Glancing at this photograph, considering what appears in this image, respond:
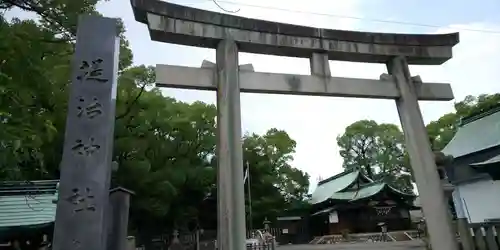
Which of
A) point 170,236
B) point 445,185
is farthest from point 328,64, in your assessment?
point 170,236

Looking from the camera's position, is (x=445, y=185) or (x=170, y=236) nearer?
(x=445, y=185)

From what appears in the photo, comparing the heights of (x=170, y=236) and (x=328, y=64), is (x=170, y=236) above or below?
below

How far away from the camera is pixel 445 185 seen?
18.0 feet

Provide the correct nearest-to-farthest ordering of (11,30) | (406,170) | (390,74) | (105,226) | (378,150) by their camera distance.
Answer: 1. (105,226)
2. (11,30)
3. (390,74)
4. (406,170)
5. (378,150)

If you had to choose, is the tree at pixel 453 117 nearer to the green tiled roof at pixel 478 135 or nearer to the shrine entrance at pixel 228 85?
the green tiled roof at pixel 478 135

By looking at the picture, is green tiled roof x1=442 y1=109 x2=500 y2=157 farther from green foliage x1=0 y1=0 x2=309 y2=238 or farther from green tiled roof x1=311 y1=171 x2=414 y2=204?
green foliage x1=0 y1=0 x2=309 y2=238

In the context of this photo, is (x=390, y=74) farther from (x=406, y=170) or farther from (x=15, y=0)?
(x=406, y=170)

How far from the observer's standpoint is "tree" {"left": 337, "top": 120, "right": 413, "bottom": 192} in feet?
127

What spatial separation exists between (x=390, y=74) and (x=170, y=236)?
17172mm

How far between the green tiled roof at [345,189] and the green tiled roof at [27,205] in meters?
20.1

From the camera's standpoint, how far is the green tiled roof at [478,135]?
1598 centimetres

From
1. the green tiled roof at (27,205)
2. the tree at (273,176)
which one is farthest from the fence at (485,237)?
the tree at (273,176)

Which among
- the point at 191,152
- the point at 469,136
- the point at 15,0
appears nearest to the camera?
the point at 15,0

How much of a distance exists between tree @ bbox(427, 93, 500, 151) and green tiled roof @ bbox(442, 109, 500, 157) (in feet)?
35.2
